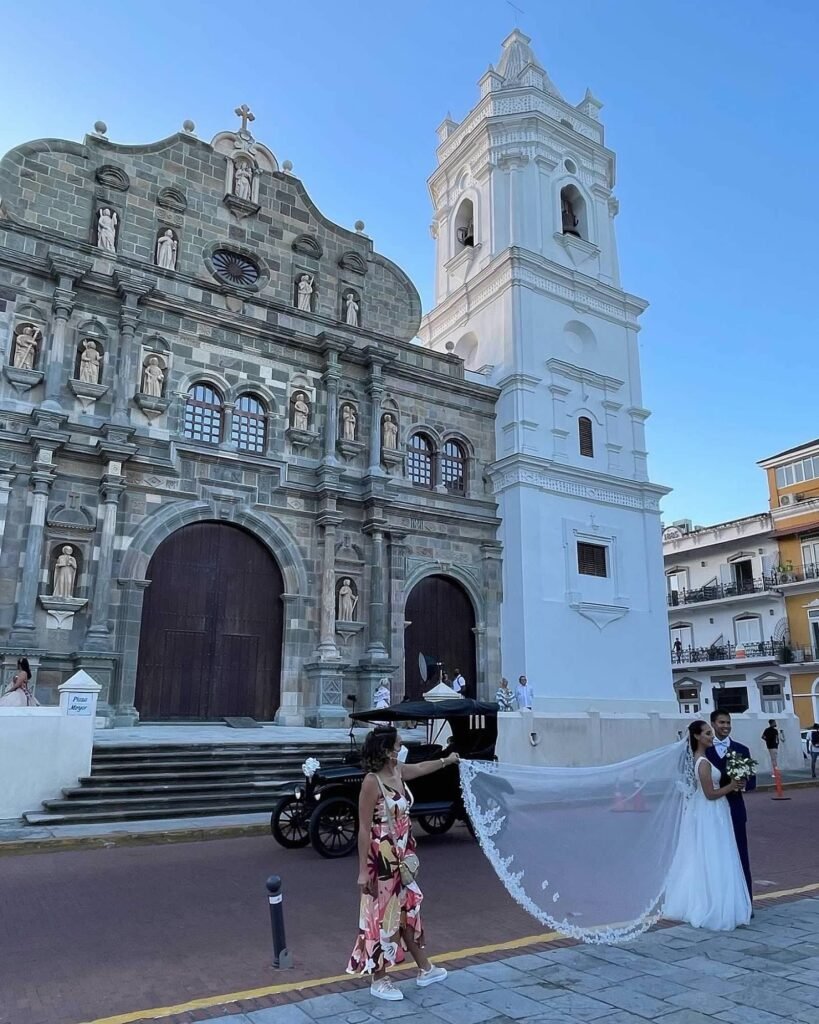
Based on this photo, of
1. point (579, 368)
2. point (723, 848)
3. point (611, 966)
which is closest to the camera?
point (611, 966)

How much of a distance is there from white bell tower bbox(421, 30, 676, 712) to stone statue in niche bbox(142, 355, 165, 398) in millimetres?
10293

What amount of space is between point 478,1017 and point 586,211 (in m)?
29.0

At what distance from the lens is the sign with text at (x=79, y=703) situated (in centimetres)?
1220

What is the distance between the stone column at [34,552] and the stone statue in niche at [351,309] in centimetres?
962

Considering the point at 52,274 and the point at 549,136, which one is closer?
the point at 52,274

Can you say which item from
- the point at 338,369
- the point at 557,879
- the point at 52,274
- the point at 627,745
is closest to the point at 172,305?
the point at 52,274

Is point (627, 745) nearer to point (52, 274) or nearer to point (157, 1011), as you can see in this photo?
point (157, 1011)

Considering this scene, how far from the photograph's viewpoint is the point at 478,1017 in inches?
174

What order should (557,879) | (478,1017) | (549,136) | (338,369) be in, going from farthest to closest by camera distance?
(549,136) < (338,369) < (557,879) < (478,1017)

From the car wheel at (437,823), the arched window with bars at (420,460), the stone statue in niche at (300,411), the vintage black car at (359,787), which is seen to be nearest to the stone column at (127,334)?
the stone statue in niche at (300,411)

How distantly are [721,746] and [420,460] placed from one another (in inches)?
679

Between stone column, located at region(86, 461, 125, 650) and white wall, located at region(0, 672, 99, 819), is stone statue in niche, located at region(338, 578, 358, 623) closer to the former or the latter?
stone column, located at region(86, 461, 125, 650)

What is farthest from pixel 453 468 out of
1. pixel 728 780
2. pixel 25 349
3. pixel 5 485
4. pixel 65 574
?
pixel 728 780

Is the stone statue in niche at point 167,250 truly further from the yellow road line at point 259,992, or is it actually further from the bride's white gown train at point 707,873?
the yellow road line at point 259,992
